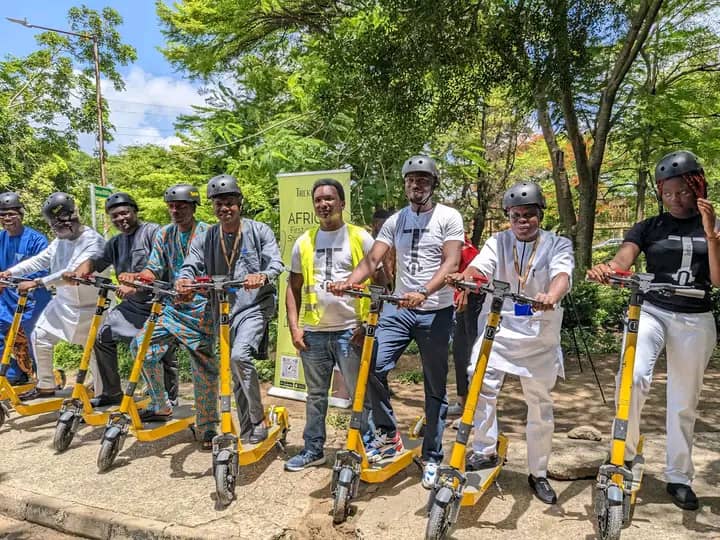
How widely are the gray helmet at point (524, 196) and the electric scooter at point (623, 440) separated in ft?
2.25

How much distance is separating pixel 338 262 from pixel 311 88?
6.38m

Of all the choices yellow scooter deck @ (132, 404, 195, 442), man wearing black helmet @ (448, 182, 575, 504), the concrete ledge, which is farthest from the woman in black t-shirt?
yellow scooter deck @ (132, 404, 195, 442)

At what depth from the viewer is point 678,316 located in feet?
12.3

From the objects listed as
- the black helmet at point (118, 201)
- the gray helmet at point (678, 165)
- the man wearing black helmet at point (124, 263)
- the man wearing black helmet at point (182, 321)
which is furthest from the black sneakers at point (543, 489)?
the black helmet at point (118, 201)

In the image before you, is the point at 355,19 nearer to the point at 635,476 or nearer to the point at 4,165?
the point at 635,476

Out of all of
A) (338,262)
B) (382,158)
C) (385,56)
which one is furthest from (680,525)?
(382,158)

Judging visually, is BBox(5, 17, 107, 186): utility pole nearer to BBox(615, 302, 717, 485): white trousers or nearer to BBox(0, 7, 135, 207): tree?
BBox(0, 7, 135, 207): tree

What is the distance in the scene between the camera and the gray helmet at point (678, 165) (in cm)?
363

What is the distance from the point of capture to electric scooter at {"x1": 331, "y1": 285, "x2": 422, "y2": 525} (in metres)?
3.71

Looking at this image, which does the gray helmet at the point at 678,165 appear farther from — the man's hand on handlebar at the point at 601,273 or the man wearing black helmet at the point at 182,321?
the man wearing black helmet at the point at 182,321

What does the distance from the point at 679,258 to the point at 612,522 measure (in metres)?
1.73

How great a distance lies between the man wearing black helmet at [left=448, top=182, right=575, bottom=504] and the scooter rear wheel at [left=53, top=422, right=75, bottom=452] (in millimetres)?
3623

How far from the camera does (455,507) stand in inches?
132

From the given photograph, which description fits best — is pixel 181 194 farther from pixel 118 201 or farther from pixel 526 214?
Result: pixel 526 214
